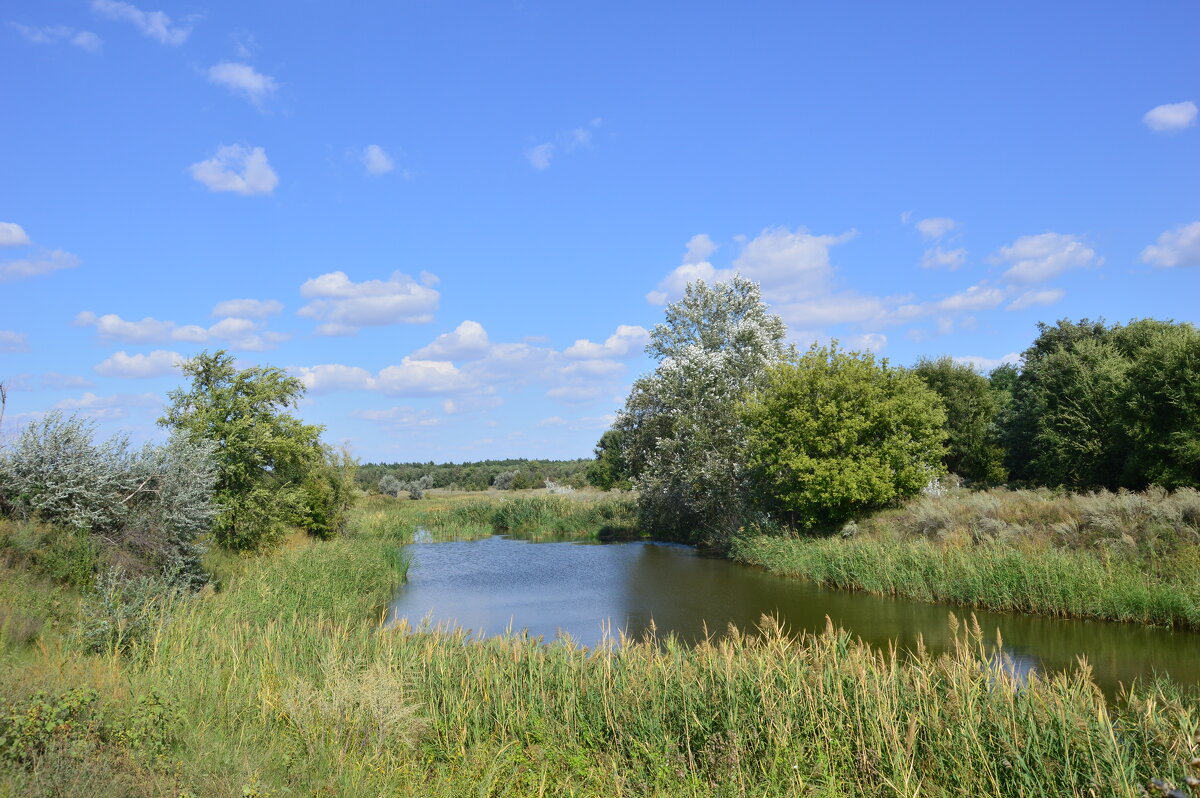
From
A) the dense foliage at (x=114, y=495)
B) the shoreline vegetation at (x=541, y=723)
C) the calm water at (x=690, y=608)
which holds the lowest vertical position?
the calm water at (x=690, y=608)

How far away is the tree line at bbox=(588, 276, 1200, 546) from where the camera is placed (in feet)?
70.3

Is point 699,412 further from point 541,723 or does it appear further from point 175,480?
point 541,723

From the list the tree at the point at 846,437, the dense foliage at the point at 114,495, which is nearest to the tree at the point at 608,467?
the tree at the point at 846,437

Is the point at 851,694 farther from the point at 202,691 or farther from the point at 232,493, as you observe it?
the point at 232,493

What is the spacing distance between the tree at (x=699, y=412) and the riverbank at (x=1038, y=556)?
715 cm

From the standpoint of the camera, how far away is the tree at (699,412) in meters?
28.6

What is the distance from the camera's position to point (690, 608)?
695 inches

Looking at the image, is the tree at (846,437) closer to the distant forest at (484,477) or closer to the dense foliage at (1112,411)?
the dense foliage at (1112,411)

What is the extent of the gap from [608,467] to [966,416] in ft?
86.9

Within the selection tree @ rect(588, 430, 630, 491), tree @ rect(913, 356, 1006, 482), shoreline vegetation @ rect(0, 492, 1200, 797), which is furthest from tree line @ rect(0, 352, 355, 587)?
tree @ rect(588, 430, 630, 491)

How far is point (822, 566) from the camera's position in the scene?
20500 millimetres

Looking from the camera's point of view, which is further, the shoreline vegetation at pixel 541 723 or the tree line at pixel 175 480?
the tree line at pixel 175 480

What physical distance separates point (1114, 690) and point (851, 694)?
18.7ft

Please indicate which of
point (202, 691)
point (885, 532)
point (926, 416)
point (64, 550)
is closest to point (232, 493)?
point (64, 550)
